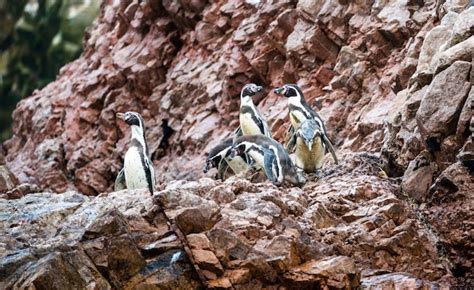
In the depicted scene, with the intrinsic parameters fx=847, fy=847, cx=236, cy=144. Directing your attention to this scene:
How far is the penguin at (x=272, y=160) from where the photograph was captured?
10461 millimetres

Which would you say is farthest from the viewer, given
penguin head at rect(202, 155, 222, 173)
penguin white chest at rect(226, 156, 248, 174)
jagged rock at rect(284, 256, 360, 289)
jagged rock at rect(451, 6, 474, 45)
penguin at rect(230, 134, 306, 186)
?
penguin head at rect(202, 155, 222, 173)

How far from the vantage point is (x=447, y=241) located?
8.76m

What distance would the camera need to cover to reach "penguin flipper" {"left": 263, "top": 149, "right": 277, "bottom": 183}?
10546 mm

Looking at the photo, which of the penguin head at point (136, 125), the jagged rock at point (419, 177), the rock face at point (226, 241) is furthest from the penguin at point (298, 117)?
the penguin head at point (136, 125)

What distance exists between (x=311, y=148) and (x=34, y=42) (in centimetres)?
2525

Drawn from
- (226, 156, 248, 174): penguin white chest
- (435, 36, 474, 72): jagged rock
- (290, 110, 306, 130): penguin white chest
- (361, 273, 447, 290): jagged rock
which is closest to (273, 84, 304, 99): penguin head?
(290, 110, 306, 130): penguin white chest

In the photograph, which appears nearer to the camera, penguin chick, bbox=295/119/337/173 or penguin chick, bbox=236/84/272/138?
penguin chick, bbox=295/119/337/173

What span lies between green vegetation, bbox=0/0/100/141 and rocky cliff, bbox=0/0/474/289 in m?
17.2

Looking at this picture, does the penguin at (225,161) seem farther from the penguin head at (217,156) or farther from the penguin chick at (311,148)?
the penguin chick at (311,148)

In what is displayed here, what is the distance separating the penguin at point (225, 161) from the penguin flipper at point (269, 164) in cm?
120

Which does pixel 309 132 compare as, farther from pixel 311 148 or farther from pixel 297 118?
pixel 297 118

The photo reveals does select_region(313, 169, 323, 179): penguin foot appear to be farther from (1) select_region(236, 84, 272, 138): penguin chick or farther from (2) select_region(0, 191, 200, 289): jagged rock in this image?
(2) select_region(0, 191, 200, 289): jagged rock

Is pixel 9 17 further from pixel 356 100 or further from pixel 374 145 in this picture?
pixel 374 145

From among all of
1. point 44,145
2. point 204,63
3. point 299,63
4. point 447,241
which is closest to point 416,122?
point 447,241
